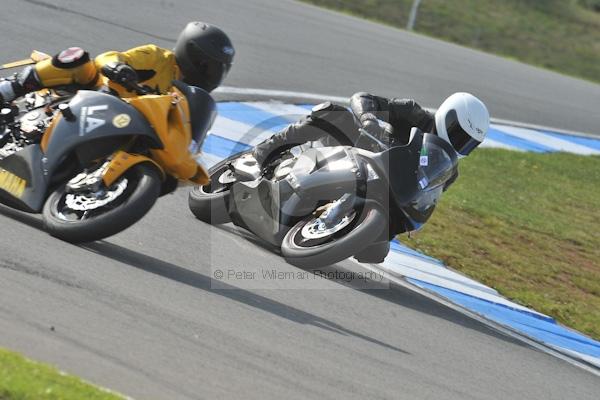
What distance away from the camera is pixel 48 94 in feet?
23.9

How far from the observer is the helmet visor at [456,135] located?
7.79m

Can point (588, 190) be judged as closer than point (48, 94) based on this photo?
No

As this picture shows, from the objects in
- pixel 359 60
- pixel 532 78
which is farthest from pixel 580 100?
pixel 359 60

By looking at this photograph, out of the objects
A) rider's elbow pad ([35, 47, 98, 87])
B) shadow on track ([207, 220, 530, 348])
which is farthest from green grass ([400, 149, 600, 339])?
rider's elbow pad ([35, 47, 98, 87])

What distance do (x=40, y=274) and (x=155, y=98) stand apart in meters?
1.60

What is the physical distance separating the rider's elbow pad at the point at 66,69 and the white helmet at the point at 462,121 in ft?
7.85

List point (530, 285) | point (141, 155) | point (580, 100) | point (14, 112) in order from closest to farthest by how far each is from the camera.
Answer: point (141, 155)
point (14, 112)
point (530, 285)
point (580, 100)

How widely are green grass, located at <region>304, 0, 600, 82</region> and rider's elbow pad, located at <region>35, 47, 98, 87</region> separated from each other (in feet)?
53.8

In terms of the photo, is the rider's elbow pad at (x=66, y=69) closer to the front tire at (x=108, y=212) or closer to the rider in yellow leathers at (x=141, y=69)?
the rider in yellow leathers at (x=141, y=69)

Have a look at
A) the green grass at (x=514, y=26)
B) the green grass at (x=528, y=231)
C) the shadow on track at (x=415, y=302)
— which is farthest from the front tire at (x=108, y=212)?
the green grass at (x=514, y=26)

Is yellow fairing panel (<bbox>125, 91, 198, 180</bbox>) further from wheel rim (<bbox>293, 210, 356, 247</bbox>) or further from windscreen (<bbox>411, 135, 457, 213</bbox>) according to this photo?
windscreen (<bbox>411, 135, 457, 213</bbox>)

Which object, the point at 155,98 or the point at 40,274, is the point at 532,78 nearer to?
the point at 155,98

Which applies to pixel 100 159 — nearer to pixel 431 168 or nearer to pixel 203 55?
pixel 203 55

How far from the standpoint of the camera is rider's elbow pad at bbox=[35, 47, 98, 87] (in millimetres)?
7062
